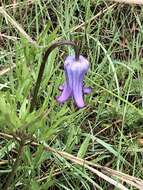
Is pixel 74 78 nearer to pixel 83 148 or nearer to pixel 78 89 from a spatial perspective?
pixel 78 89

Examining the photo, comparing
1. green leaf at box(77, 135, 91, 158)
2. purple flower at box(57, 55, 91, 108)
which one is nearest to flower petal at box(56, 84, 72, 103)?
purple flower at box(57, 55, 91, 108)

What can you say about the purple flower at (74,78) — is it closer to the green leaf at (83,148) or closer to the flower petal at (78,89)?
the flower petal at (78,89)

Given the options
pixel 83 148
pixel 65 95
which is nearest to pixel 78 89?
pixel 65 95

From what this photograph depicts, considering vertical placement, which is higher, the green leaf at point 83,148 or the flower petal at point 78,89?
the flower petal at point 78,89

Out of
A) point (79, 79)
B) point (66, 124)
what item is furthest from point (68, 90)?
point (66, 124)

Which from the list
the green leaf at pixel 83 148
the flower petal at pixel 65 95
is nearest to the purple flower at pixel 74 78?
the flower petal at pixel 65 95

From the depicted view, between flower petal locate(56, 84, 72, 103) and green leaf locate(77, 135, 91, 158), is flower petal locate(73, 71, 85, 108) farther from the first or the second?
green leaf locate(77, 135, 91, 158)

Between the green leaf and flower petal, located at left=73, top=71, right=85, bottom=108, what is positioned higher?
flower petal, located at left=73, top=71, right=85, bottom=108

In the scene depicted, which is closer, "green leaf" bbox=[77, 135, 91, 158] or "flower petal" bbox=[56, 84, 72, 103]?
"flower petal" bbox=[56, 84, 72, 103]
